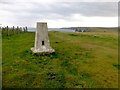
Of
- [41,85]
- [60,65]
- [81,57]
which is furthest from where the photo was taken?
[81,57]

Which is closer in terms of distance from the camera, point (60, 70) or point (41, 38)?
point (60, 70)

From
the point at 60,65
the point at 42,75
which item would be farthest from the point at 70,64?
the point at 42,75

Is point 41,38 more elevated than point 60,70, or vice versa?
point 41,38

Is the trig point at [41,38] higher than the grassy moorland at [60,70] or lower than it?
higher

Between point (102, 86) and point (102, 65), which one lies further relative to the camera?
point (102, 65)

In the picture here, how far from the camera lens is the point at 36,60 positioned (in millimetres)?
18844

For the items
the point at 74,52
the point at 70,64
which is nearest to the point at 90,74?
the point at 70,64

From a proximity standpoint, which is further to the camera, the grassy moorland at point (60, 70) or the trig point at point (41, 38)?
the trig point at point (41, 38)

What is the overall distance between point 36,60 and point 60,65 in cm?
215

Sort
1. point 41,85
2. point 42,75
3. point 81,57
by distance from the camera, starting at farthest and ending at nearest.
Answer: point 81,57 < point 42,75 < point 41,85

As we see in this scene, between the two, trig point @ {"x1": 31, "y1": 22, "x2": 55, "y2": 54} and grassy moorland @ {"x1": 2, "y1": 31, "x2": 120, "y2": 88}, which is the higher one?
trig point @ {"x1": 31, "y1": 22, "x2": 55, "y2": 54}

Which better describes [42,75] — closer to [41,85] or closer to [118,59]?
[41,85]

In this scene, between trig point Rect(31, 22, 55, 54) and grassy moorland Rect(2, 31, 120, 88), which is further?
trig point Rect(31, 22, 55, 54)

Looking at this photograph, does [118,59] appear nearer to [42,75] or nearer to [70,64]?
[70,64]
